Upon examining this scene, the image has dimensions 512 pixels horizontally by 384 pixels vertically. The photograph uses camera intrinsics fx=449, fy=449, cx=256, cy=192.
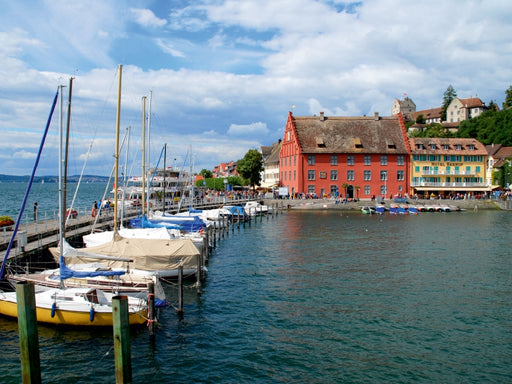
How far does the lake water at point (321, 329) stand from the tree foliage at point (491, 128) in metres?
100

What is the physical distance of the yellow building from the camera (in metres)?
90.2

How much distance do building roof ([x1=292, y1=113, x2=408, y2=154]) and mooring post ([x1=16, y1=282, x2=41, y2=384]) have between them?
7634 cm

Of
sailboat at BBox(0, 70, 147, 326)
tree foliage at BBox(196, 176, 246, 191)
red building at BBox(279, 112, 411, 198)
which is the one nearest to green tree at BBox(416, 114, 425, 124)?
tree foliage at BBox(196, 176, 246, 191)

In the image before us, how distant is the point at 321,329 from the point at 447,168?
80845 millimetres

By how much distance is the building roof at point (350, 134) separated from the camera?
8888cm

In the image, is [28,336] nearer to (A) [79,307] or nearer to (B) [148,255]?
(A) [79,307]

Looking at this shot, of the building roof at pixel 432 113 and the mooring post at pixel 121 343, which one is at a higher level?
the building roof at pixel 432 113

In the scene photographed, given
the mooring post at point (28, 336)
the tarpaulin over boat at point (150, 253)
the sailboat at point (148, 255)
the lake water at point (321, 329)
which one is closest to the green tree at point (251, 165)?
the lake water at point (321, 329)

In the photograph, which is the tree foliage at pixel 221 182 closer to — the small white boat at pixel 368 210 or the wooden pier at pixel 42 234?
the small white boat at pixel 368 210

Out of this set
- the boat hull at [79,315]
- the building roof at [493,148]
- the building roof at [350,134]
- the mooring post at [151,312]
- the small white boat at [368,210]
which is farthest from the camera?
the building roof at [493,148]

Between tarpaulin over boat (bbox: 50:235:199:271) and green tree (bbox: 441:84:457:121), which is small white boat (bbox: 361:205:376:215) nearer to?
tarpaulin over boat (bbox: 50:235:199:271)

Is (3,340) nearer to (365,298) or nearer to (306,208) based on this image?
(365,298)

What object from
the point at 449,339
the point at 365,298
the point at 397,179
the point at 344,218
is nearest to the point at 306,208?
the point at 344,218

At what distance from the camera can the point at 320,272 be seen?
101ft
